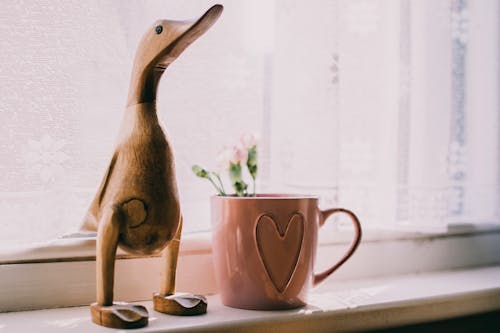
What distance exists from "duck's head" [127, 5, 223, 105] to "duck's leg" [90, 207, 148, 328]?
142 millimetres

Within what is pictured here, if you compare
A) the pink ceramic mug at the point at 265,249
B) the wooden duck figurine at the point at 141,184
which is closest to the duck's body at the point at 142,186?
the wooden duck figurine at the point at 141,184

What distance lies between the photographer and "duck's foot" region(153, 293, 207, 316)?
2.32 ft

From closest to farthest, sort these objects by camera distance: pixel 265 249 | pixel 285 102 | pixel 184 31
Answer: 1. pixel 184 31
2. pixel 265 249
3. pixel 285 102

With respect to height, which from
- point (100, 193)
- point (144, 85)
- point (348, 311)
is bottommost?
point (348, 311)

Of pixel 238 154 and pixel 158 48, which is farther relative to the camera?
pixel 238 154

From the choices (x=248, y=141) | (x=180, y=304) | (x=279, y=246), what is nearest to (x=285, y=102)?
(x=248, y=141)

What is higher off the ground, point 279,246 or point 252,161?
point 252,161

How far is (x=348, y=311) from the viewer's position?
2.50 feet

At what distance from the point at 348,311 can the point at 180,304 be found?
0.22 metres

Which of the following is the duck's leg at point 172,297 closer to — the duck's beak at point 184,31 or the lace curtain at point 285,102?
the lace curtain at point 285,102

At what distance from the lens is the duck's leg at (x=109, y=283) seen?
63 centimetres

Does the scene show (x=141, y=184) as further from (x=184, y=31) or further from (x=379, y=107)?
(x=379, y=107)

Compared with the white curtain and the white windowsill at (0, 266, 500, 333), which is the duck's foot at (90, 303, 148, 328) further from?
the white curtain

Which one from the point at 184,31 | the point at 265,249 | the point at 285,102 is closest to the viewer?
the point at 184,31
